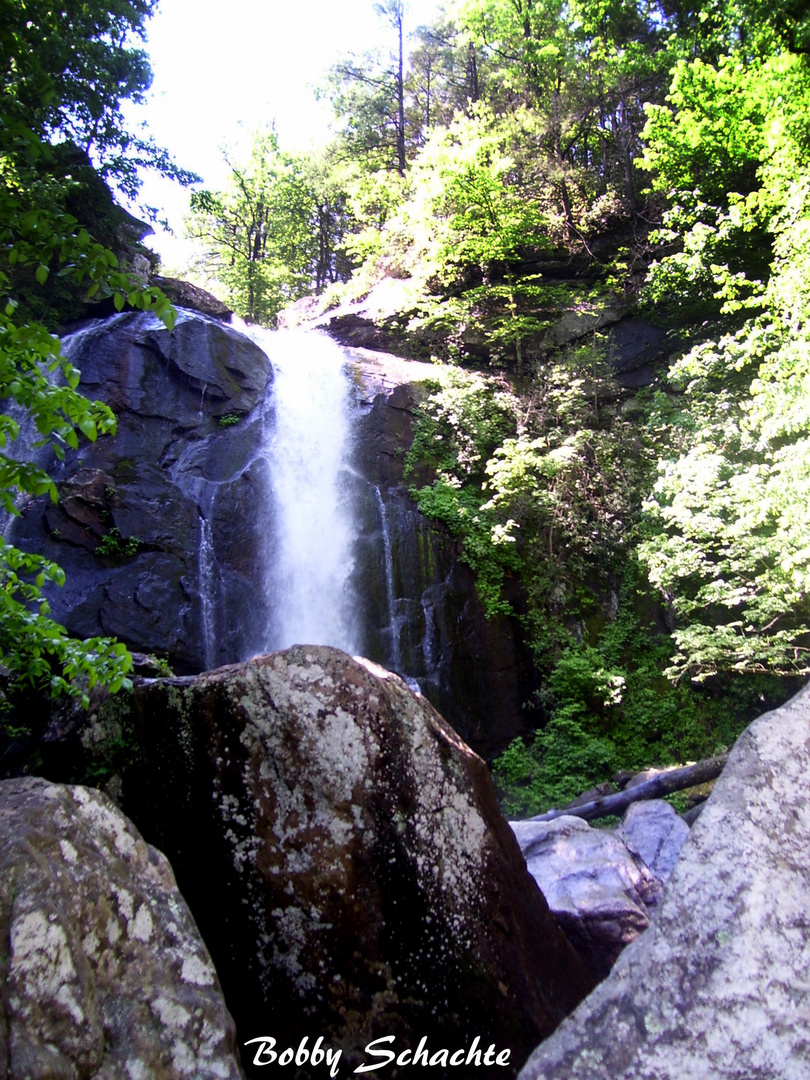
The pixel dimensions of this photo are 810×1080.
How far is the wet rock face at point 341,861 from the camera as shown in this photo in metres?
3.26

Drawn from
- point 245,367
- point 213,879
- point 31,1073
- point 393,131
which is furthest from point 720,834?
point 393,131

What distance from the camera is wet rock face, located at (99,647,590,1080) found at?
3264 millimetres

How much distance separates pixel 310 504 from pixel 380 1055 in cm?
886

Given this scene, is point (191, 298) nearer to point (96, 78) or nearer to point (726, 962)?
point (96, 78)

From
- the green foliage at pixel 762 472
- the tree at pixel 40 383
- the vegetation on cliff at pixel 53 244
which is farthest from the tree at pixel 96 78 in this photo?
the green foliage at pixel 762 472

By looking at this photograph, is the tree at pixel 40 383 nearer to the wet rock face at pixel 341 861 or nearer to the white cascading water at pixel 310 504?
the wet rock face at pixel 341 861

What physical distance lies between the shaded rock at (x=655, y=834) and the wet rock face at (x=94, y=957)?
165 inches

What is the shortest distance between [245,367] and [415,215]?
4.98 m

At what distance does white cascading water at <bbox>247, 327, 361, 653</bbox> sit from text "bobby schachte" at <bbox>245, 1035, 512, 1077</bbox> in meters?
5.99

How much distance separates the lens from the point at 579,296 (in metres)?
14.6

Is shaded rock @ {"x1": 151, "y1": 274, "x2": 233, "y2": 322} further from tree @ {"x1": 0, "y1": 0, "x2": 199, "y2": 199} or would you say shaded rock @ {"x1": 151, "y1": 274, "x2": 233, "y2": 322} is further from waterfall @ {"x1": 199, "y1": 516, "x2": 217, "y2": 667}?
waterfall @ {"x1": 199, "y1": 516, "x2": 217, "y2": 667}

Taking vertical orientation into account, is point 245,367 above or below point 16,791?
above

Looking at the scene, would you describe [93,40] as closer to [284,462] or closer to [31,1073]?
[284,462]

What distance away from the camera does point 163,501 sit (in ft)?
33.9
